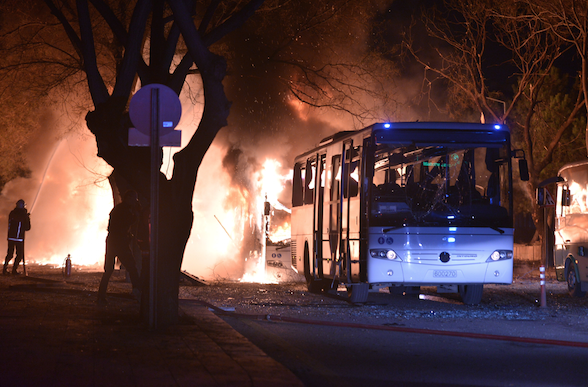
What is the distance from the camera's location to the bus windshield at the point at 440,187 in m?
12.7

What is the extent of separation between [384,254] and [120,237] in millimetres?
4338

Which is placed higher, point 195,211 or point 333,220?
point 195,211

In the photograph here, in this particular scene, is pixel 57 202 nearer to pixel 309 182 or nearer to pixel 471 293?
pixel 309 182

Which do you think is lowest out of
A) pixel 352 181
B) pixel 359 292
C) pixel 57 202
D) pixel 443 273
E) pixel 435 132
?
pixel 359 292

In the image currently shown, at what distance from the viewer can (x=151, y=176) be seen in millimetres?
8242

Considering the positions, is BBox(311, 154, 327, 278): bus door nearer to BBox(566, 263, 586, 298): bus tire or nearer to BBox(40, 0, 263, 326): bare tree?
BBox(566, 263, 586, 298): bus tire

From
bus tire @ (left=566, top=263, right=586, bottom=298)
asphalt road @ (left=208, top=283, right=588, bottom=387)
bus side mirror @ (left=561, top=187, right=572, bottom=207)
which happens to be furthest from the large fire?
asphalt road @ (left=208, top=283, right=588, bottom=387)

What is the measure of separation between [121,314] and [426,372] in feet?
15.1

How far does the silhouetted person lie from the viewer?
37.5 ft

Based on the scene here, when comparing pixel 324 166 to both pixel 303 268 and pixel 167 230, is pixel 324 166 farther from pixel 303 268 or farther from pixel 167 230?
pixel 167 230

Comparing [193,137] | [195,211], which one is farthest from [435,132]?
[195,211]

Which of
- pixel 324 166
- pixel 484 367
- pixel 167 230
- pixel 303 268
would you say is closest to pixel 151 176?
pixel 167 230

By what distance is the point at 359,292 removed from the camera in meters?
13.7

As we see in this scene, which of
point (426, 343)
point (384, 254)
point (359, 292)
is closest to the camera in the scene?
point (426, 343)
